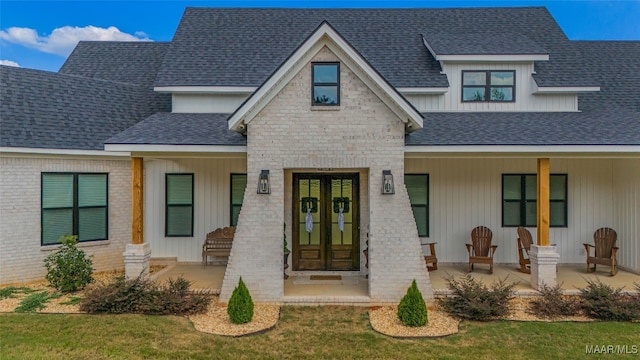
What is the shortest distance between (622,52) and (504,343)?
13898 mm

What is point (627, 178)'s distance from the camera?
35.1 feet

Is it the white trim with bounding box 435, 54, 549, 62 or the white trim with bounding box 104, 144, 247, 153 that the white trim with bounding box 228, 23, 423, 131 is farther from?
the white trim with bounding box 435, 54, 549, 62

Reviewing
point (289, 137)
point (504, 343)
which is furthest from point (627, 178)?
point (289, 137)

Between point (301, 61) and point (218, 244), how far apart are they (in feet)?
20.0

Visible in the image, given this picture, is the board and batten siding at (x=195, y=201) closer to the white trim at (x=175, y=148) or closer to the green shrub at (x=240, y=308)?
the white trim at (x=175, y=148)

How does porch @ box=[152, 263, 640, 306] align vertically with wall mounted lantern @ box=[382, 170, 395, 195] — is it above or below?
below

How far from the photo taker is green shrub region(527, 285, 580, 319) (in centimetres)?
751

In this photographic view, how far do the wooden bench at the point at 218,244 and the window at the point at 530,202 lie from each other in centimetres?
856

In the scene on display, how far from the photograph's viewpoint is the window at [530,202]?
11.3m

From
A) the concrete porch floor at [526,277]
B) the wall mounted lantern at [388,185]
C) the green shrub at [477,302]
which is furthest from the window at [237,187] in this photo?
the green shrub at [477,302]

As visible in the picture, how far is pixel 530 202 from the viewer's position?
1136 cm

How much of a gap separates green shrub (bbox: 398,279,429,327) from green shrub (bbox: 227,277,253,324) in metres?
3.00

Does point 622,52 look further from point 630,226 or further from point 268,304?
point 268,304

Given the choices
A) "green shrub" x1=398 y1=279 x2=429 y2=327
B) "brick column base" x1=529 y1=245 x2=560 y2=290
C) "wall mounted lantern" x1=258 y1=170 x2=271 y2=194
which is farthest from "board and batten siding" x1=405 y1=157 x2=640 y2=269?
"wall mounted lantern" x1=258 y1=170 x2=271 y2=194
